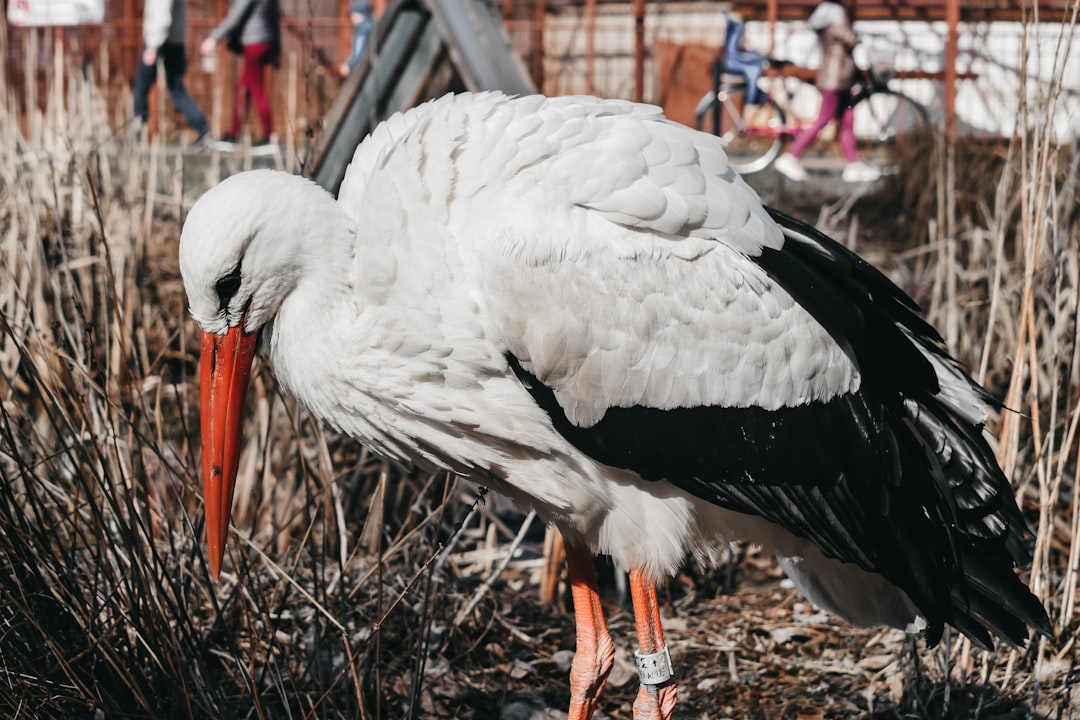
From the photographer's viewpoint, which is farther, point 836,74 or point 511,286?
point 836,74

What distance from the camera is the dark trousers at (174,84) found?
9430 millimetres

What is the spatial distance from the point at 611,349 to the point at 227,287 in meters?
0.84

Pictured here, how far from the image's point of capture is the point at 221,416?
281cm

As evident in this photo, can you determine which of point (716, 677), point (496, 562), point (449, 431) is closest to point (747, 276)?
point (449, 431)

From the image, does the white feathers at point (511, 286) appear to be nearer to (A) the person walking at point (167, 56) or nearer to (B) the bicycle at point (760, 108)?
(A) the person walking at point (167, 56)

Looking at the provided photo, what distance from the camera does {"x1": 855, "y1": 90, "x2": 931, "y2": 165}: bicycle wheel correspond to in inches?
360

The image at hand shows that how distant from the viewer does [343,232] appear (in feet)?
9.07

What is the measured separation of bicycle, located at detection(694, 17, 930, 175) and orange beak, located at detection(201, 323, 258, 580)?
7245 millimetres

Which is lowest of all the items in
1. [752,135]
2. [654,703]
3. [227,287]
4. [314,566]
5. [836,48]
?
[654,703]

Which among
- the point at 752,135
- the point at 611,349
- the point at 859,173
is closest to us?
the point at 611,349

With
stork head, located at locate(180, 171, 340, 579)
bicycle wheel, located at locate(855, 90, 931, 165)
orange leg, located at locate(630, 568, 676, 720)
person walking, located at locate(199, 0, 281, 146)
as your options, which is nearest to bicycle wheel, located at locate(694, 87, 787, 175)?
bicycle wheel, located at locate(855, 90, 931, 165)

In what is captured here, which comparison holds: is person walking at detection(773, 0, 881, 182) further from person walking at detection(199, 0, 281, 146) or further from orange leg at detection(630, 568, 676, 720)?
orange leg at detection(630, 568, 676, 720)

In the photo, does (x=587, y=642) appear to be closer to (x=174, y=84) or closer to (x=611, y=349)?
(x=611, y=349)

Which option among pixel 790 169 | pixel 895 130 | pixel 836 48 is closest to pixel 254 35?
pixel 790 169
